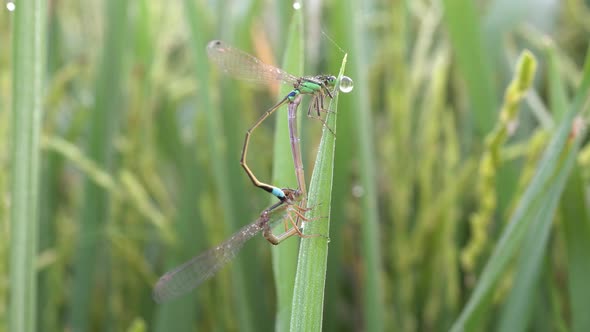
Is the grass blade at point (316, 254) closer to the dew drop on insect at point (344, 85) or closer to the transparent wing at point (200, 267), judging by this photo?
the dew drop on insect at point (344, 85)

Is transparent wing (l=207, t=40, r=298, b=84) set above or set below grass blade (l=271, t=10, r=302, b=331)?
above

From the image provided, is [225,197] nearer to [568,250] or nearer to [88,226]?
[88,226]

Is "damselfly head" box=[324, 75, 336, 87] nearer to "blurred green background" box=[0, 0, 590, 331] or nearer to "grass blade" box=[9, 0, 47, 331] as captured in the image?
"blurred green background" box=[0, 0, 590, 331]

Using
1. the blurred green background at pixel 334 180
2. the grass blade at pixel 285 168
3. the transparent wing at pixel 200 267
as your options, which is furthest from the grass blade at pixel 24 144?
the grass blade at pixel 285 168

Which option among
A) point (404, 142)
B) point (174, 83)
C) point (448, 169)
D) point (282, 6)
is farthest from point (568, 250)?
point (174, 83)

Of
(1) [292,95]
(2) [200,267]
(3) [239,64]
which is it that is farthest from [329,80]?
(2) [200,267]

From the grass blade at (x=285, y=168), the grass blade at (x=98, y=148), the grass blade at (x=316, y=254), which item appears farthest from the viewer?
the grass blade at (x=98, y=148)

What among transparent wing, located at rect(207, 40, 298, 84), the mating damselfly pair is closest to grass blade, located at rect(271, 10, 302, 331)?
the mating damselfly pair

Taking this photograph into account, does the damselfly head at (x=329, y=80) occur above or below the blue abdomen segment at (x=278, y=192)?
above

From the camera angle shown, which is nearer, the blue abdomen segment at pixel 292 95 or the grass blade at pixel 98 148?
the blue abdomen segment at pixel 292 95
